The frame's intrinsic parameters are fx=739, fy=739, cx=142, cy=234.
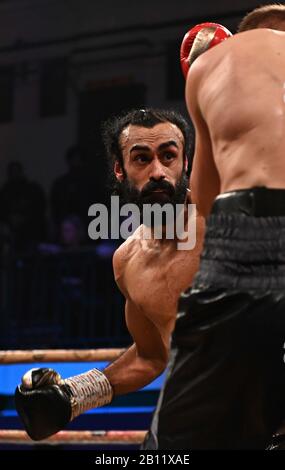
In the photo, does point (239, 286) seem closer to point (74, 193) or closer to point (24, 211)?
point (74, 193)

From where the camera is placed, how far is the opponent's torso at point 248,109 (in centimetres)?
141

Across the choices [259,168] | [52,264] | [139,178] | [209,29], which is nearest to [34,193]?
[52,264]

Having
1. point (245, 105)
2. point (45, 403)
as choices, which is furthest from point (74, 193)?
point (245, 105)

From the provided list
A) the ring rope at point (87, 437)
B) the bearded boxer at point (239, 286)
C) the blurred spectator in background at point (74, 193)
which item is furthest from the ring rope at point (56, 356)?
the blurred spectator in background at point (74, 193)

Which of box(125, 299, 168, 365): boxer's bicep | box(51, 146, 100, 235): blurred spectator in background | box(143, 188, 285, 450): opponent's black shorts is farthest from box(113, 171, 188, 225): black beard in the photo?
box(51, 146, 100, 235): blurred spectator in background

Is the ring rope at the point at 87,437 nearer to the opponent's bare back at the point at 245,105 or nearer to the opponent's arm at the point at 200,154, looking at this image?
the opponent's arm at the point at 200,154

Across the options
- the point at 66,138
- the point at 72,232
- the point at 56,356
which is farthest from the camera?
the point at 66,138

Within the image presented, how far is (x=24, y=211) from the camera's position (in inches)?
→ 227

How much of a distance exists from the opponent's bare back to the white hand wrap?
824 mm

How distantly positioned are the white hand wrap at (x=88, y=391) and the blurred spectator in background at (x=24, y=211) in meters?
3.63

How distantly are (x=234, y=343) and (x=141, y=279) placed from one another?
843mm

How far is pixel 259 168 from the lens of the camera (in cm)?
140

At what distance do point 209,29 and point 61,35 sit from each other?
5.96 metres
